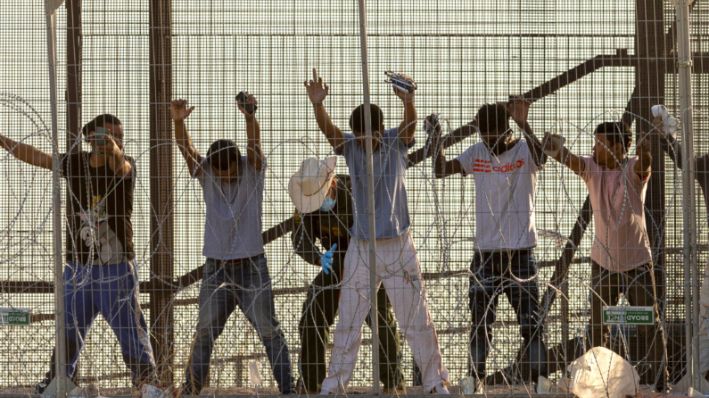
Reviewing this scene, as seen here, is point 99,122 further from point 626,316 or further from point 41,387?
point 626,316

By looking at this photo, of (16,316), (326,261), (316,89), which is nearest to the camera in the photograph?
(16,316)

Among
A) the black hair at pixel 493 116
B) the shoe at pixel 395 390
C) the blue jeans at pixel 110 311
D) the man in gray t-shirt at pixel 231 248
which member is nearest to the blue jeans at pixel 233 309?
the man in gray t-shirt at pixel 231 248

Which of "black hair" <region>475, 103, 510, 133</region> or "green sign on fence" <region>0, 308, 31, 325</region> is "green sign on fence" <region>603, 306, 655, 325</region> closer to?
"black hair" <region>475, 103, 510, 133</region>

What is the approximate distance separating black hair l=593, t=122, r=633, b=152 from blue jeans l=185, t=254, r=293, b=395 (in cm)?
220

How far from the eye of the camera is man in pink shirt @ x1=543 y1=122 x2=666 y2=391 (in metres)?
9.11

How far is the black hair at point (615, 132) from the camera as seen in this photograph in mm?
9055

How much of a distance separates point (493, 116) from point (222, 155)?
5.44ft

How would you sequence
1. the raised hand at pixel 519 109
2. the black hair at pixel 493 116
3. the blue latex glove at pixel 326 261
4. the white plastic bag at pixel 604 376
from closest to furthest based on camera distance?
the white plastic bag at pixel 604 376
the raised hand at pixel 519 109
the black hair at pixel 493 116
the blue latex glove at pixel 326 261

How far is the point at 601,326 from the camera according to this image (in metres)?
9.07

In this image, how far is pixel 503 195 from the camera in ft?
29.9

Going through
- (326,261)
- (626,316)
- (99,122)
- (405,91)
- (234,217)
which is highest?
(405,91)

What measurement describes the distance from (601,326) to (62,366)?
3220 millimetres

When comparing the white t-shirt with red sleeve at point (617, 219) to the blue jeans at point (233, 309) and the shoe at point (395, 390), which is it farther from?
the blue jeans at point (233, 309)

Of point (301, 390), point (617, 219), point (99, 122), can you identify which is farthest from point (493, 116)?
point (99, 122)
